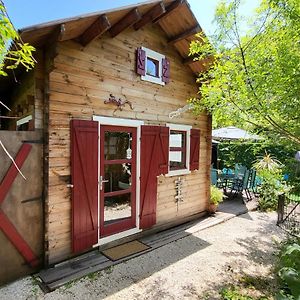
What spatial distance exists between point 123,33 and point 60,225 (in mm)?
3600

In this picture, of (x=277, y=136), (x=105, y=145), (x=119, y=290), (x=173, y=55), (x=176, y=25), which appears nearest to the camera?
(x=119, y=290)

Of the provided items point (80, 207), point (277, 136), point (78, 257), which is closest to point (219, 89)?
point (277, 136)

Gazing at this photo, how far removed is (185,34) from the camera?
5.05 m

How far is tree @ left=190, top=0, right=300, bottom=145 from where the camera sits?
2574mm

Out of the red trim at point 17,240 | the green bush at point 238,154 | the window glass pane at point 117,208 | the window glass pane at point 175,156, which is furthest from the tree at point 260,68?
the green bush at point 238,154

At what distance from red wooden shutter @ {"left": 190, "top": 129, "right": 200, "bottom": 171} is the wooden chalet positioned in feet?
0.08

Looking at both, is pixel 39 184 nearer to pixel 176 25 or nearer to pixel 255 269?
pixel 255 269

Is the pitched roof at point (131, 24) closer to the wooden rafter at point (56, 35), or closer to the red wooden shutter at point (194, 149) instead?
the wooden rafter at point (56, 35)

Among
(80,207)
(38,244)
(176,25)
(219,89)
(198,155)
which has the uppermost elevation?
(176,25)

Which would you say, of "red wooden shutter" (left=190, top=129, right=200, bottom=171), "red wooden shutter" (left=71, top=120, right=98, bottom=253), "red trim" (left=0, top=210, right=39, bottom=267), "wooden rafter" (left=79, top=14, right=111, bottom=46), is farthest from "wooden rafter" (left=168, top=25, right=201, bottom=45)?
"red trim" (left=0, top=210, right=39, bottom=267)

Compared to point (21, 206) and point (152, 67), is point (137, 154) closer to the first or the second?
point (152, 67)

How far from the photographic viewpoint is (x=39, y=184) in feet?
11.8

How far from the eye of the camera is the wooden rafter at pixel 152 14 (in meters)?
4.32

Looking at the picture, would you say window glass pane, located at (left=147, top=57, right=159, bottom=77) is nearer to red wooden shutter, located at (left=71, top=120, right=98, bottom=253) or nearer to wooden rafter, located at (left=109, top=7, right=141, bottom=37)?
wooden rafter, located at (left=109, top=7, right=141, bottom=37)
